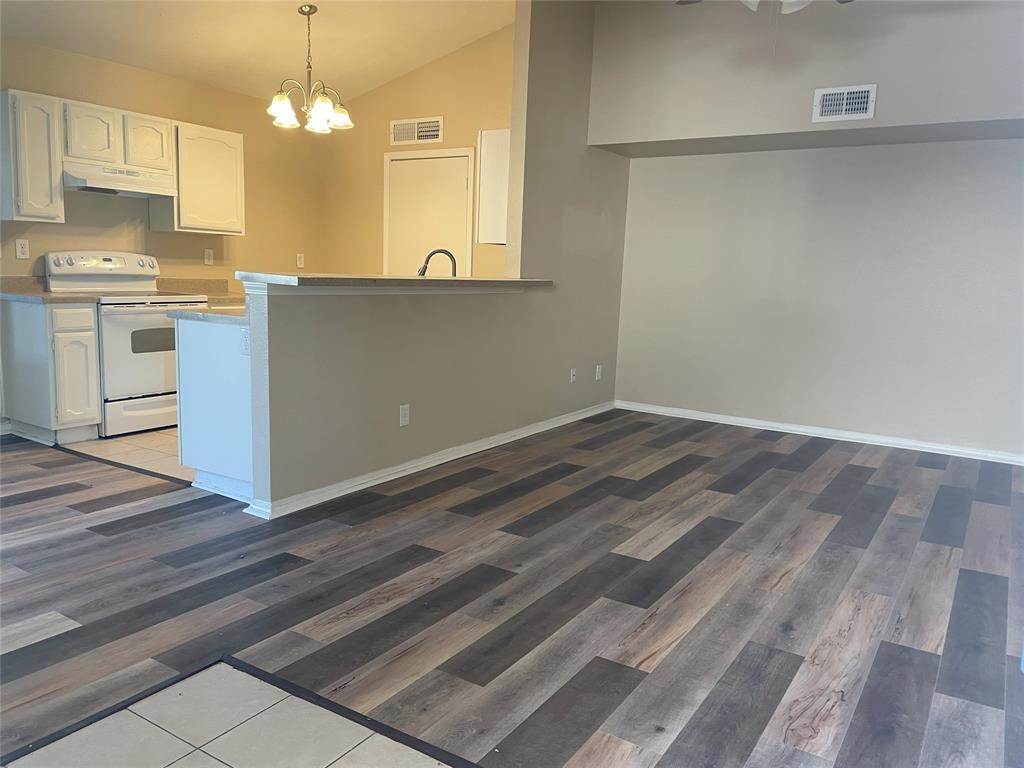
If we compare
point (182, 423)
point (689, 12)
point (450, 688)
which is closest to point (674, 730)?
point (450, 688)

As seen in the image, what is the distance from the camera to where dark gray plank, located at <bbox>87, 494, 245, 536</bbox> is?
3109 mm

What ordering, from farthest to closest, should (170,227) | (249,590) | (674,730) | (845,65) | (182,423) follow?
(170,227) < (845,65) < (182,423) < (249,590) < (674,730)

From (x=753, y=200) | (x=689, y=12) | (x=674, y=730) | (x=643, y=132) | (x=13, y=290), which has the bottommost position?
(x=674, y=730)

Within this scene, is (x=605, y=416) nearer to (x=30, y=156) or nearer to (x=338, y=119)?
(x=338, y=119)

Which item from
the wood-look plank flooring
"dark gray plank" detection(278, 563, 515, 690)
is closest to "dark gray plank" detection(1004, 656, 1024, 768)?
the wood-look plank flooring

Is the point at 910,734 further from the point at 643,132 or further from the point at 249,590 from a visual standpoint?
the point at 643,132

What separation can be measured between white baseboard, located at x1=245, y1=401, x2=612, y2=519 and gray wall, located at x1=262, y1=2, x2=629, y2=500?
1.5 inches

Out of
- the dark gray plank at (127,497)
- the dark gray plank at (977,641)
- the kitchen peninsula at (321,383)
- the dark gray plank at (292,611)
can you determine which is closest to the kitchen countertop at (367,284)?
the kitchen peninsula at (321,383)

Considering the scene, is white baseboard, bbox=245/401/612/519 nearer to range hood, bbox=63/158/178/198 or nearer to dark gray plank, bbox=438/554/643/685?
dark gray plank, bbox=438/554/643/685

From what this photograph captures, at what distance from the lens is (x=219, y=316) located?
3430 mm

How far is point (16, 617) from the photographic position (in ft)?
7.69

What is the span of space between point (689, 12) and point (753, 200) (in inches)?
54.8

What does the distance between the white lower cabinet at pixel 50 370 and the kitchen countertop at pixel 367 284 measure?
140cm

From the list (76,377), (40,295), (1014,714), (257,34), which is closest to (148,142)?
(257,34)
